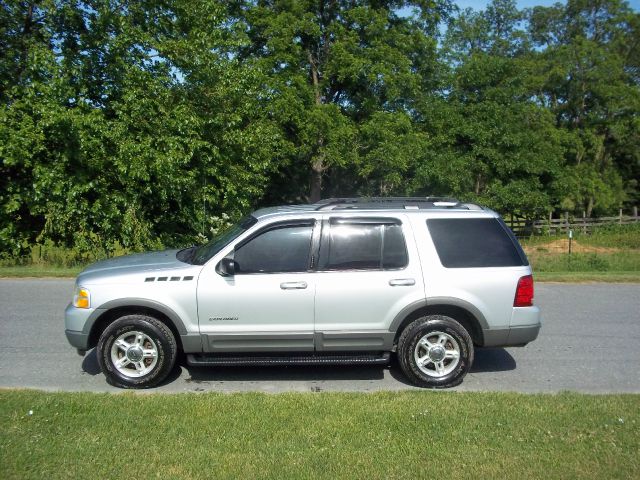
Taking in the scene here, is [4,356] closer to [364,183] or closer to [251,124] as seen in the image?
[251,124]

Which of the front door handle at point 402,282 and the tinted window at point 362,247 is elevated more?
the tinted window at point 362,247

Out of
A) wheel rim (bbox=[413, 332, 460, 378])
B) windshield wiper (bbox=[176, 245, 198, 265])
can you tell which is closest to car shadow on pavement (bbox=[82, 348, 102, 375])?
windshield wiper (bbox=[176, 245, 198, 265])

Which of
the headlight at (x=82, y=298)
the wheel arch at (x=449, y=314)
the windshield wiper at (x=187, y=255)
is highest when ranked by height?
the windshield wiper at (x=187, y=255)

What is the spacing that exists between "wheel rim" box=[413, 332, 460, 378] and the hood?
2493mm

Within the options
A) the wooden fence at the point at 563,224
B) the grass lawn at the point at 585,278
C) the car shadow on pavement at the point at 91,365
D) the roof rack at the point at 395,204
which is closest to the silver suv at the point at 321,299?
the roof rack at the point at 395,204

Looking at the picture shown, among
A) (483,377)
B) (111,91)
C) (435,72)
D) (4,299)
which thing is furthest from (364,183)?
(483,377)

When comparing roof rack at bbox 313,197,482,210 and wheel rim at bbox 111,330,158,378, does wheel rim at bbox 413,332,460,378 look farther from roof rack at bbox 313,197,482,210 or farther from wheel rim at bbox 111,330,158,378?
wheel rim at bbox 111,330,158,378

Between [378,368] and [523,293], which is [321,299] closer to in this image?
[378,368]

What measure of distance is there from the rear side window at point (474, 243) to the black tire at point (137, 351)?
2.89m

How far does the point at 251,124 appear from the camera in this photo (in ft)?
60.9

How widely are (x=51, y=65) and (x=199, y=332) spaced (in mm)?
10971

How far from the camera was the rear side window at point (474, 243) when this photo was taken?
6090mm

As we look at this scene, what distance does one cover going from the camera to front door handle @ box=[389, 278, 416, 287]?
593 centimetres

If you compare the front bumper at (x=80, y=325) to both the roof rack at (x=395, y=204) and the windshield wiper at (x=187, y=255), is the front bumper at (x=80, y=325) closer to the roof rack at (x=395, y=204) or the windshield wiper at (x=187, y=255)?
the windshield wiper at (x=187, y=255)
